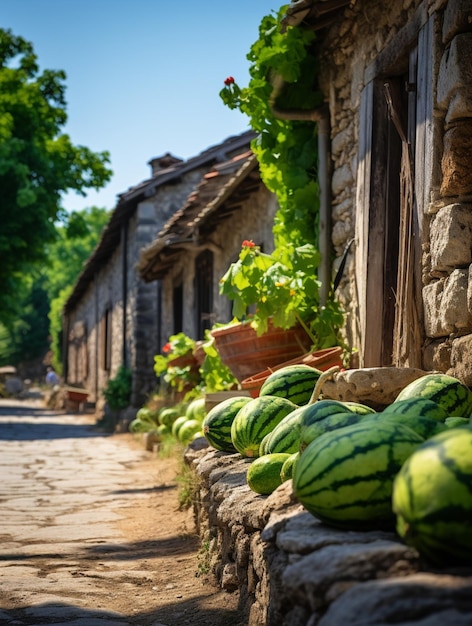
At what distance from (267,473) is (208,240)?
8713 mm

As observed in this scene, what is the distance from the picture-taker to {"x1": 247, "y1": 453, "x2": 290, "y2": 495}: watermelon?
10.9 ft

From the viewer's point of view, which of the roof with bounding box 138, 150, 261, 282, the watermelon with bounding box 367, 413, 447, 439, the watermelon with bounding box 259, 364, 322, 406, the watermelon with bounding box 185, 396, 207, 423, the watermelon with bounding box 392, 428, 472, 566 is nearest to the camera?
the watermelon with bounding box 392, 428, 472, 566

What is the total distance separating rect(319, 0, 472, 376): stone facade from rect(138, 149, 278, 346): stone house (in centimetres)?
288

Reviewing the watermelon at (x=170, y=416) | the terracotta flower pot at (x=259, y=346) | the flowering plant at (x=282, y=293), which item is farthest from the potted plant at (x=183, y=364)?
the flowering plant at (x=282, y=293)

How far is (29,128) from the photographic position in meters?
20.0

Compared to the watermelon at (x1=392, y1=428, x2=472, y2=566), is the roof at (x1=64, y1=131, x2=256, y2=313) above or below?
above

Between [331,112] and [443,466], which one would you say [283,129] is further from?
[443,466]

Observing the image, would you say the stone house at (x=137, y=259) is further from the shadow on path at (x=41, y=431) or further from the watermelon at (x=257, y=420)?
the watermelon at (x=257, y=420)

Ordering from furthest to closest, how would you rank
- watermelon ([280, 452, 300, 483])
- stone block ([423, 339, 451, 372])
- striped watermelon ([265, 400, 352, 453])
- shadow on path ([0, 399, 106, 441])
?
shadow on path ([0, 399, 106, 441])
stone block ([423, 339, 451, 372])
striped watermelon ([265, 400, 352, 453])
watermelon ([280, 452, 300, 483])

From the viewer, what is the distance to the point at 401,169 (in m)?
4.96

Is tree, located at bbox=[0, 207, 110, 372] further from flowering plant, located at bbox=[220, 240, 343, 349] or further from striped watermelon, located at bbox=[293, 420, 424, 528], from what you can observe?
striped watermelon, located at bbox=[293, 420, 424, 528]

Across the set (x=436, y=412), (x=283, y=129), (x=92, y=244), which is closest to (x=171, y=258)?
(x=283, y=129)

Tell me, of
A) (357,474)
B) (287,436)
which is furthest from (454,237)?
(357,474)

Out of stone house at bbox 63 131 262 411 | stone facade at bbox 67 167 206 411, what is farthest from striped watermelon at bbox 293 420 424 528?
stone facade at bbox 67 167 206 411
